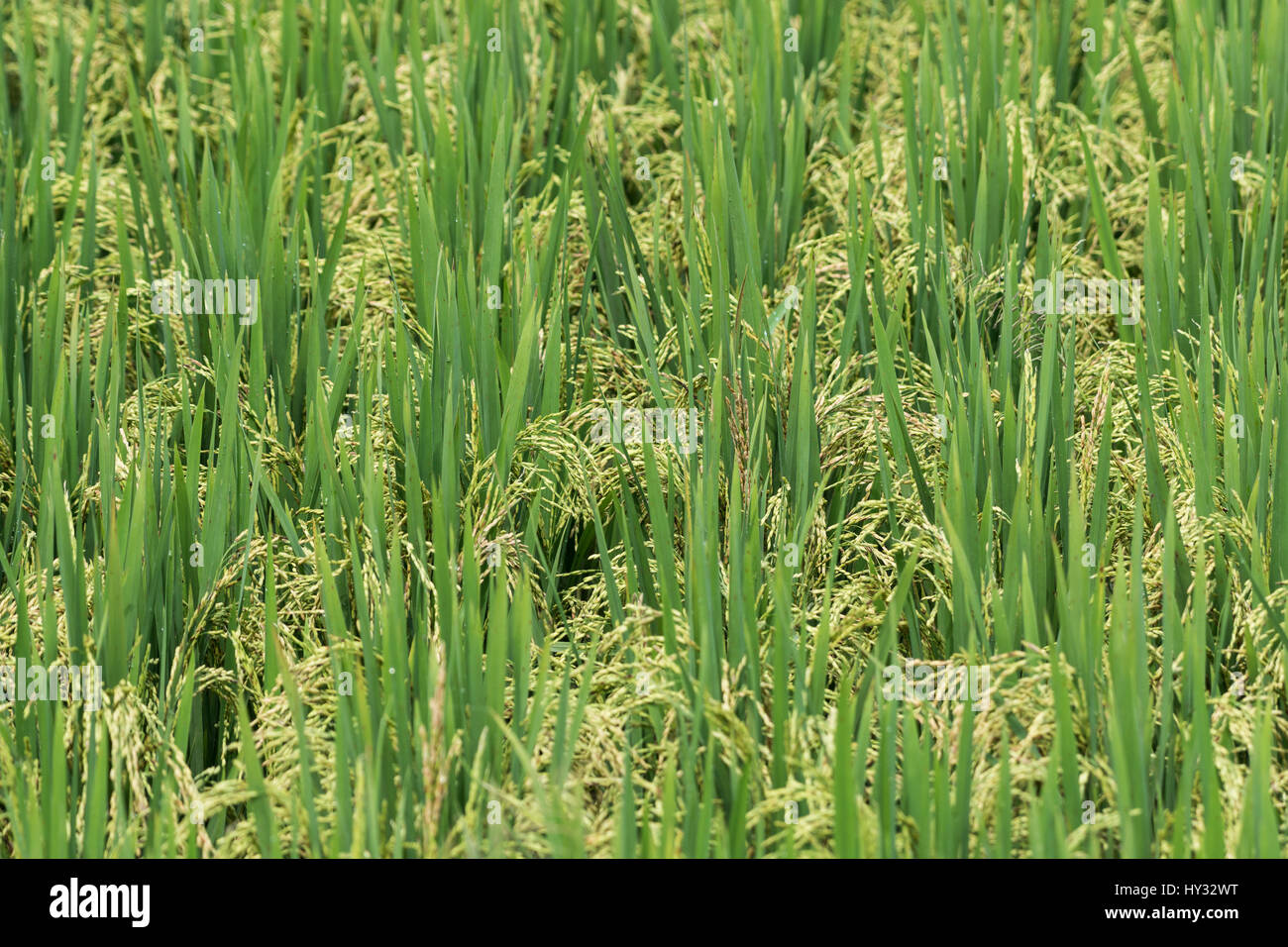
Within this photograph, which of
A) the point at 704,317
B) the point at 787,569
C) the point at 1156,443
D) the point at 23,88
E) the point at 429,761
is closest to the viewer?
the point at 429,761

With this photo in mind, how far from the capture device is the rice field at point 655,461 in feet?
5.81

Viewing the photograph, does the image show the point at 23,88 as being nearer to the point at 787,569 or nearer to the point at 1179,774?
the point at 787,569

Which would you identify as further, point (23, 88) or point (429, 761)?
point (23, 88)

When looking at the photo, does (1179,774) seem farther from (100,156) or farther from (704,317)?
(100,156)

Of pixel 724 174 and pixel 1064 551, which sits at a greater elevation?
pixel 724 174

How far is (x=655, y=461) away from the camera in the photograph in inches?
85.5

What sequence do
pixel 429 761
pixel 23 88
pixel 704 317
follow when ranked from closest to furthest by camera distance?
pixel 429 761
pixel 704 317
pixel 23 88

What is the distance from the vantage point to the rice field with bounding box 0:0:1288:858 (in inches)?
69.7

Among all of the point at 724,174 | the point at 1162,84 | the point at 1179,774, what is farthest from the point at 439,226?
the point at 1162,84

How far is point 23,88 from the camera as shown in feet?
11.4
